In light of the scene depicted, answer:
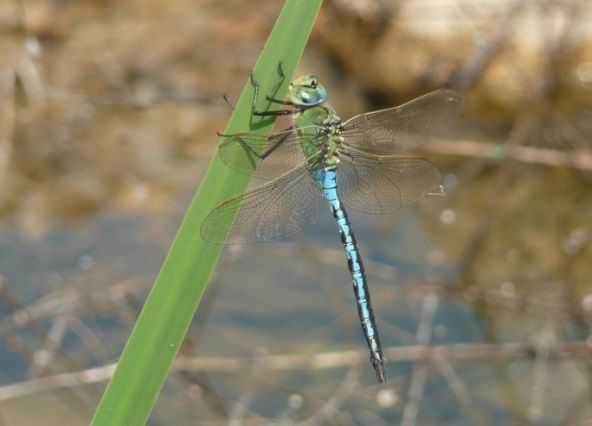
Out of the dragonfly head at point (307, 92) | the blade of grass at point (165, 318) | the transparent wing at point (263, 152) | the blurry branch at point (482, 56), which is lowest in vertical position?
the blade of grass at point (165, 318)

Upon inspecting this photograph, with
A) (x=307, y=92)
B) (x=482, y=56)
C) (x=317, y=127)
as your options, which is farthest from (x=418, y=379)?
(x=482, y=56)

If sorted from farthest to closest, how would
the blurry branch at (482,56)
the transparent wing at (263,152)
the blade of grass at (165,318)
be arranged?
the blurry branch at (482,56) → the transparent wing at (263,152) → the blade of grass at (165,318)

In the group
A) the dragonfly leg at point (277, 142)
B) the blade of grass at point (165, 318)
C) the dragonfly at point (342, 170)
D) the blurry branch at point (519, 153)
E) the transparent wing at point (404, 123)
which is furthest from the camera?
the blurry branch at point (519, 153)

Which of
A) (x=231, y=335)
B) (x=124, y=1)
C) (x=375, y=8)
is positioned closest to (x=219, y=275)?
(x=231, y=335)

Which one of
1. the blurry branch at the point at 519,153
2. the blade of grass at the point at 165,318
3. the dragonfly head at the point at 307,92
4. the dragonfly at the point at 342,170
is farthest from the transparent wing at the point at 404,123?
the blurry branch at the point at 519,153

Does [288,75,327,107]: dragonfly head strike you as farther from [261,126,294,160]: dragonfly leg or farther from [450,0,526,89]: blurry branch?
[450,0,526,89]: blurry branch

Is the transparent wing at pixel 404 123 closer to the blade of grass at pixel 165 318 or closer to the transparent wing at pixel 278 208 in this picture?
the transparent wing at pixel 278 208

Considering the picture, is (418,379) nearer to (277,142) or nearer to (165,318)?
(277,142)

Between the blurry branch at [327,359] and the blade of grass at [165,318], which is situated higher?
the blurry branch at [327,359]
